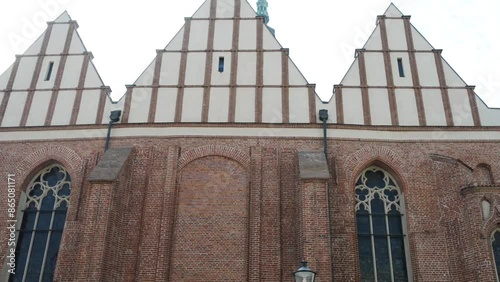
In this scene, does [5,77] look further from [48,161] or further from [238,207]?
[238,207]

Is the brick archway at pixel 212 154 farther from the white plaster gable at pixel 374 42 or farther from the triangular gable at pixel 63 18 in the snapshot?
the triangular gable at pixel 63 18

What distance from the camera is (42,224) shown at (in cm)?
1623

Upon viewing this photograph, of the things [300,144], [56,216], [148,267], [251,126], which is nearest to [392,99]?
[300,144]

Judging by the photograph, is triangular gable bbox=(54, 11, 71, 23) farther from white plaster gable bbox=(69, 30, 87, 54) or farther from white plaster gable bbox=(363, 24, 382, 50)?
white plaster gable bbox=(363, 24, 382, 50)

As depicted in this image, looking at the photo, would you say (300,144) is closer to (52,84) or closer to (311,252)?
(311,252)

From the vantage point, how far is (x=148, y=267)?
14.9 m

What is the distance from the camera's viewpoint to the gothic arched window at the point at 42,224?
611 inches

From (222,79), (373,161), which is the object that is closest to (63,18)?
(222,79)

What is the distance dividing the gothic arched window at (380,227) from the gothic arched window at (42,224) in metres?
10.2

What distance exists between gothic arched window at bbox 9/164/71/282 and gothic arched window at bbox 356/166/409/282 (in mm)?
10212

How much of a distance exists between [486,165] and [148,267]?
1205 centimetres

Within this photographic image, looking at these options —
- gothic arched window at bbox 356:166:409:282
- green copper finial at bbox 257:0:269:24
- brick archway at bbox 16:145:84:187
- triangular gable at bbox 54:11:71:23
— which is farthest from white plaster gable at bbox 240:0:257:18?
green copper finial at bbox 257:0:269:24

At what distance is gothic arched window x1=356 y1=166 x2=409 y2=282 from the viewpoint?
1500cm

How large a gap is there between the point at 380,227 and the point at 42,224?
1157 centimetres
